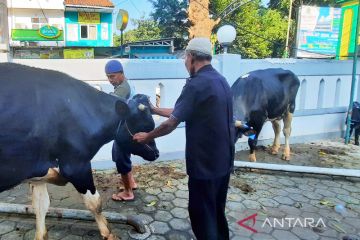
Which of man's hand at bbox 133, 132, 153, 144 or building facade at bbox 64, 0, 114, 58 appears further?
building facade at bbox 64, 0, 114, 58

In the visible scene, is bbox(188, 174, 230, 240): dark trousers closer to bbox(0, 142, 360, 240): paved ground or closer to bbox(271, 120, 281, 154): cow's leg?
bbox(0, 142, 360, 240): paved ground

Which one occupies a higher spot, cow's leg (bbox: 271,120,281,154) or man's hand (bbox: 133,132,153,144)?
man's hand (bbox: 133,132,153,144)

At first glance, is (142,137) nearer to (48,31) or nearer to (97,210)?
(97,210)

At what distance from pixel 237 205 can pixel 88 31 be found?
2487 cm

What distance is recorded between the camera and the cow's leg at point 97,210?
3.13 metres

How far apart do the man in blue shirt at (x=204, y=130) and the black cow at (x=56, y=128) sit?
0.56 m

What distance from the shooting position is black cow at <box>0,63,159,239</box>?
2.50 meters

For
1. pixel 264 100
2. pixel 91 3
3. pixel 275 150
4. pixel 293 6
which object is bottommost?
pixel 275 150

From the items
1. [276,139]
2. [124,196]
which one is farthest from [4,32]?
[276,139]

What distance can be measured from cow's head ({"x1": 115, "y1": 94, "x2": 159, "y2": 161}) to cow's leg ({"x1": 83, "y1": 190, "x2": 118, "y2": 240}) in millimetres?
562

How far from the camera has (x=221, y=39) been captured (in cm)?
Result: 636

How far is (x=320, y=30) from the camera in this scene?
51.7 ft

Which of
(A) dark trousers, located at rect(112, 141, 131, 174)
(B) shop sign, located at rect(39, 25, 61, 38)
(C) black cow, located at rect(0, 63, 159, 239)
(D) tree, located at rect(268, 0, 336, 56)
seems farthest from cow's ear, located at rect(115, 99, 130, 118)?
(D) tree, located at rect(268, 0, 336, 56)

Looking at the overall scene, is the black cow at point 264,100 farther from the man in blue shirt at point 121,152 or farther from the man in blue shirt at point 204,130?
the man in blue shirt at point 204,130
